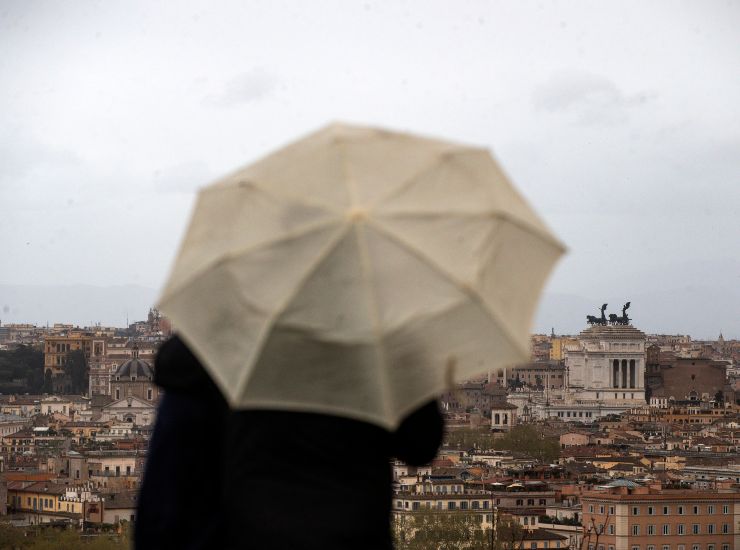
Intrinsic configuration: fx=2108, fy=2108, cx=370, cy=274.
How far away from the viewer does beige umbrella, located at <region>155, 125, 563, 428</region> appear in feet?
8.71

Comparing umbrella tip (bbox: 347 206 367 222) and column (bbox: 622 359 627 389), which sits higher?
column (bbox: 622 359 627 389)

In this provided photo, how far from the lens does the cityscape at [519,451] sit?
134 ft

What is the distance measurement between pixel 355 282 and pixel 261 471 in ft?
0.89

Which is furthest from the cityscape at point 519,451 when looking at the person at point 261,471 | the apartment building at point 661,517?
the person at point 261,471

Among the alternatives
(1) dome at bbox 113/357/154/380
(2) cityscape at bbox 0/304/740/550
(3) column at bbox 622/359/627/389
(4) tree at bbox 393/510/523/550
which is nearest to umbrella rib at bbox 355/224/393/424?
(2) cityscape at bbox 0/304/740/550

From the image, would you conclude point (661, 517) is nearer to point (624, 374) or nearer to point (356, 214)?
point (356, 214)

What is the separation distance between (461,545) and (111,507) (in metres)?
9.91

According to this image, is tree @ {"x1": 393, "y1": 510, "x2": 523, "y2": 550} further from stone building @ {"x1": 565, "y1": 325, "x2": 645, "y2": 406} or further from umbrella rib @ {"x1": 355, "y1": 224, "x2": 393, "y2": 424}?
stone building @ {"x1": 565, "y1": 325, "x2": 645, "y2": 406}

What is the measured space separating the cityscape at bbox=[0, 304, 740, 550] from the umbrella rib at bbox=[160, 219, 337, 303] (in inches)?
19.5

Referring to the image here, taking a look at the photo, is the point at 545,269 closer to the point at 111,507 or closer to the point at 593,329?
the point at 111,507

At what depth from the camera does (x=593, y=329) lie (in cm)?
9475

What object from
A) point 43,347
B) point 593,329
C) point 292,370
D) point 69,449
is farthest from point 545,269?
point 43,347

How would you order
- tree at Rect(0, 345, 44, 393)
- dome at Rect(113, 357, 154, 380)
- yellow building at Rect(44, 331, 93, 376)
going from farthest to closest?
1. yellow building at Rect(44, 331, 93, 376)
2. tree at Rect(0, 345, 44, 393)
3. dome at Rect(113, 357, 154, 380)

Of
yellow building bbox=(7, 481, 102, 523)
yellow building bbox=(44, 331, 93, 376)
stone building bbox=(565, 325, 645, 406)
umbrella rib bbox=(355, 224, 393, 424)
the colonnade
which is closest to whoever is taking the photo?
umbrella rib bbox=(355, 224, 393, 424)
